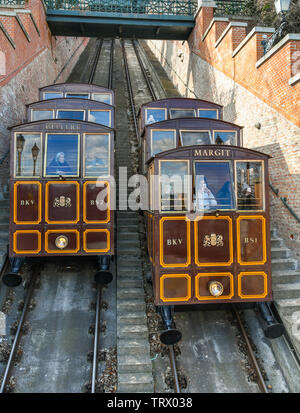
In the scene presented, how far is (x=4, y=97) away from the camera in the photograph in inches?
355

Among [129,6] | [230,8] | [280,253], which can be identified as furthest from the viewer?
[129,6]

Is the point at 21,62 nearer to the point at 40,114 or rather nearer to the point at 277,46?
the point at 40,114

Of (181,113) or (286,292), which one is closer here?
(286,292)

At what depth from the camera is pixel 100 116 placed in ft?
26.2

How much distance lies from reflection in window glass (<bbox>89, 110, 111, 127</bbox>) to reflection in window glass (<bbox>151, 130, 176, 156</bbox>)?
170 centimetres

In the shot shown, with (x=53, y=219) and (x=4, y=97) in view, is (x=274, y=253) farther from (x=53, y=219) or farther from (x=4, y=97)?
(x=4, y=97)

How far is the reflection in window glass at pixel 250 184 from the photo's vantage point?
199 inches

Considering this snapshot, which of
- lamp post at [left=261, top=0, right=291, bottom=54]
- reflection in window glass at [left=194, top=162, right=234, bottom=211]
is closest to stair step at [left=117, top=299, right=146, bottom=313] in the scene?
reflection in window glass at [left=194, top=162, right=234, bottom=211]

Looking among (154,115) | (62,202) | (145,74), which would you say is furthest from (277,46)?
(145,74)

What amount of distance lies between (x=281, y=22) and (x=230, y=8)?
8604mm

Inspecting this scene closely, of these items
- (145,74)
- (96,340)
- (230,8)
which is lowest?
(96,340)

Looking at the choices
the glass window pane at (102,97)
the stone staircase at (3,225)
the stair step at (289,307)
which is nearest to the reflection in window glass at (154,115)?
the glass window pane at (102,97)

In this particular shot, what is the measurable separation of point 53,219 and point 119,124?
856 centimetres

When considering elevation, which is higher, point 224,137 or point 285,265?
point 224,137
